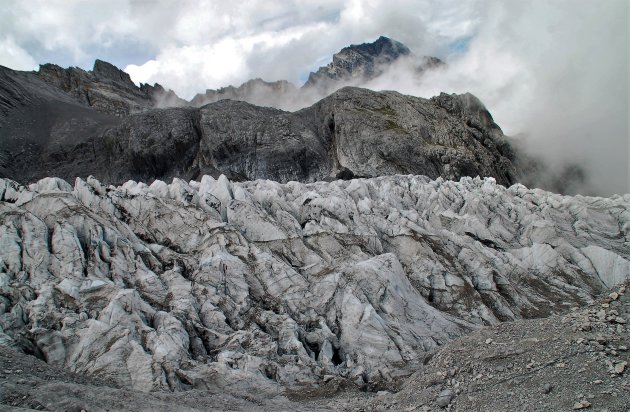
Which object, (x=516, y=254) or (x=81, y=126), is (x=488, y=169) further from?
(x=81, y=126)

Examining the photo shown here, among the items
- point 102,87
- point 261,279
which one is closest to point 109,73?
point 102,87

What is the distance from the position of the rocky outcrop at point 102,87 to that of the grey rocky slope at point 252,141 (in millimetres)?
29913

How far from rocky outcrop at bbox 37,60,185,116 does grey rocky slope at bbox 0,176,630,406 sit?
4132 inches

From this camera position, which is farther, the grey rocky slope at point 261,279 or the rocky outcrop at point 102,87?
the rocky outcrop at point 102,87

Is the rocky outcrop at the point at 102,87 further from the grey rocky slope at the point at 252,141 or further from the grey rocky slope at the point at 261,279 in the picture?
the grey rocky slope at the point at 261,279

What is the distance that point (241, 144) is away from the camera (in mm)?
96312

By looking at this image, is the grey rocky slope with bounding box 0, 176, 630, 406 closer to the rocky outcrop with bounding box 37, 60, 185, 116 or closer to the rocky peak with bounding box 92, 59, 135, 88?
the rocky outcrop with bounding box 37, 60, 185, 116

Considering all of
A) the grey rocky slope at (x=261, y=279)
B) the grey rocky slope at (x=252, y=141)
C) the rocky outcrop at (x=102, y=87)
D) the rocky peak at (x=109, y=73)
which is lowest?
the grey rocky slope at (x=261, y=279)

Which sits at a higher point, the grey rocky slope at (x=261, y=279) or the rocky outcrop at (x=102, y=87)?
the rocky outcrop at (x=102, y=87)

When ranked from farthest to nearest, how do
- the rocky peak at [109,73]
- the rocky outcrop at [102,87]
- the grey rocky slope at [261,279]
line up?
1. the rocky peak at [109,73]
2. the rocky outcrop at [102,87]
3. the grey rocky slope at [261,279]

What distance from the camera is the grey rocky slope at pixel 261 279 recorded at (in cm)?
2455

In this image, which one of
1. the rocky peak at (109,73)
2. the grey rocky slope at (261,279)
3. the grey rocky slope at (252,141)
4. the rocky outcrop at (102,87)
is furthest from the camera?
the rocky peak at (109,73)

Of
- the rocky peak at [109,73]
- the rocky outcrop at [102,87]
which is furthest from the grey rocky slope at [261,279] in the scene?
the rocky peak at [109,73]

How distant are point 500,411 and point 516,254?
32.5m
